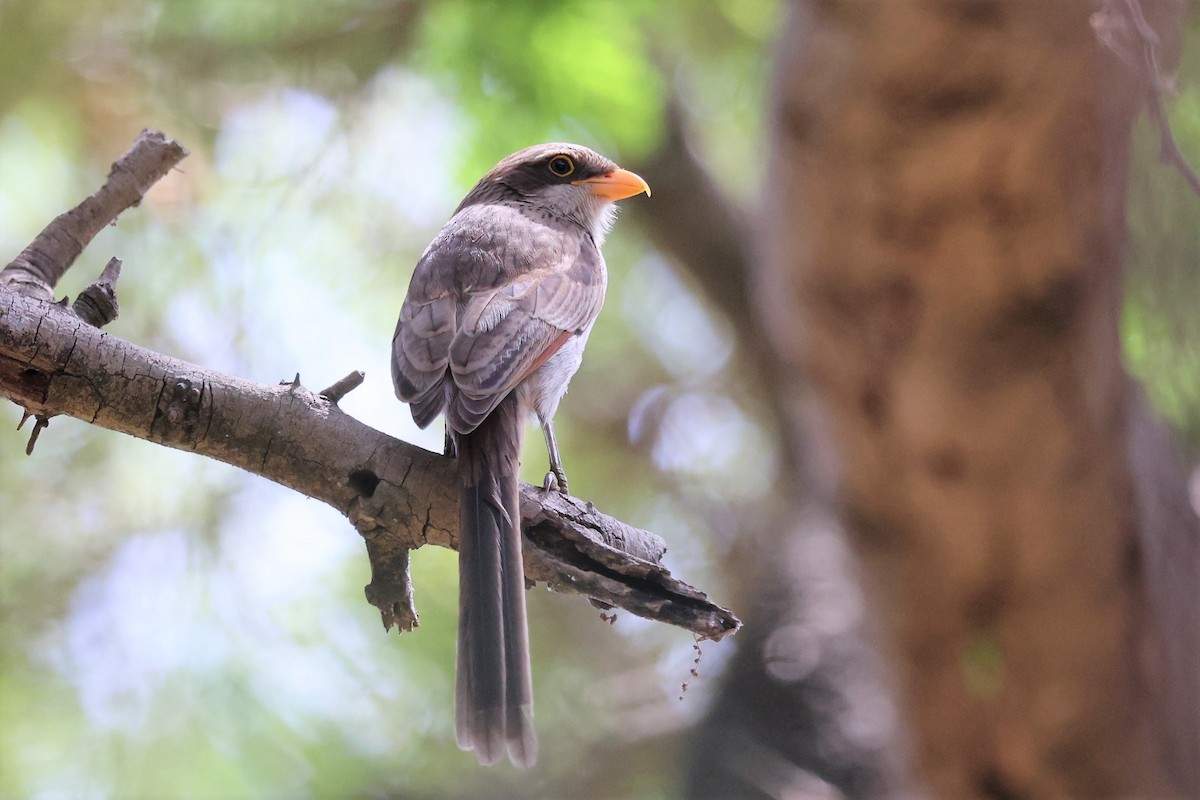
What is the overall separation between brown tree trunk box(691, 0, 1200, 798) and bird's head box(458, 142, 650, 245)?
1.94 ft

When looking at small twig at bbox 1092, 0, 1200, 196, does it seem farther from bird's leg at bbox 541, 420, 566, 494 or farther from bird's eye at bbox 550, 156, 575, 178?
bird's eye at bbox 550, 156, 575, 178

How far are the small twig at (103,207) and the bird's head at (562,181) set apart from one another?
1321 mm

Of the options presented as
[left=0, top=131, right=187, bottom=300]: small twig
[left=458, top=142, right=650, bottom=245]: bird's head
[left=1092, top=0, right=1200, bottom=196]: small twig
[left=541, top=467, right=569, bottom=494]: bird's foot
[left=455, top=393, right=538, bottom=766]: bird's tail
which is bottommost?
[left=455, top=393, right=538, bottom=766]: bird's tail

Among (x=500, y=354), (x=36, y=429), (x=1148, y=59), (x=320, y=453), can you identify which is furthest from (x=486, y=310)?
(x=1148, y=59)

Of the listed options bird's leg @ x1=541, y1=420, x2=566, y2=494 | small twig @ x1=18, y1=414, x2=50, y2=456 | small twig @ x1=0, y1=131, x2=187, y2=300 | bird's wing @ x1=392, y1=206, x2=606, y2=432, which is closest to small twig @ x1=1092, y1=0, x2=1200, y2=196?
bird's wing @ x1=392, y1=206, x2=606, y2=432

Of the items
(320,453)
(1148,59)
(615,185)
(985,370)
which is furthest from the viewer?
(985,370)

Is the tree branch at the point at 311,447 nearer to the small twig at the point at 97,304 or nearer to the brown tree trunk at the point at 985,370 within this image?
the small twig at the point at 97,304

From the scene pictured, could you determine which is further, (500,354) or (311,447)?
(500,354)

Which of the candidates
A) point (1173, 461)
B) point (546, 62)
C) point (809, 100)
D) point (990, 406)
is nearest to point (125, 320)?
point (546, 62)

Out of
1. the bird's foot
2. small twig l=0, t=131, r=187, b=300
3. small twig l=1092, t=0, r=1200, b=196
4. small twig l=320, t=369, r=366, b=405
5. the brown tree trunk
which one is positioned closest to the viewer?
small twig l=1092, t=0, r=1200, b=196

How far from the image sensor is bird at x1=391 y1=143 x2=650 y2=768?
2.33m

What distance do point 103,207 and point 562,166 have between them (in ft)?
5.39

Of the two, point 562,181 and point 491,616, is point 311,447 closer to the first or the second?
point 491,616

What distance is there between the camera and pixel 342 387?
2471mm
